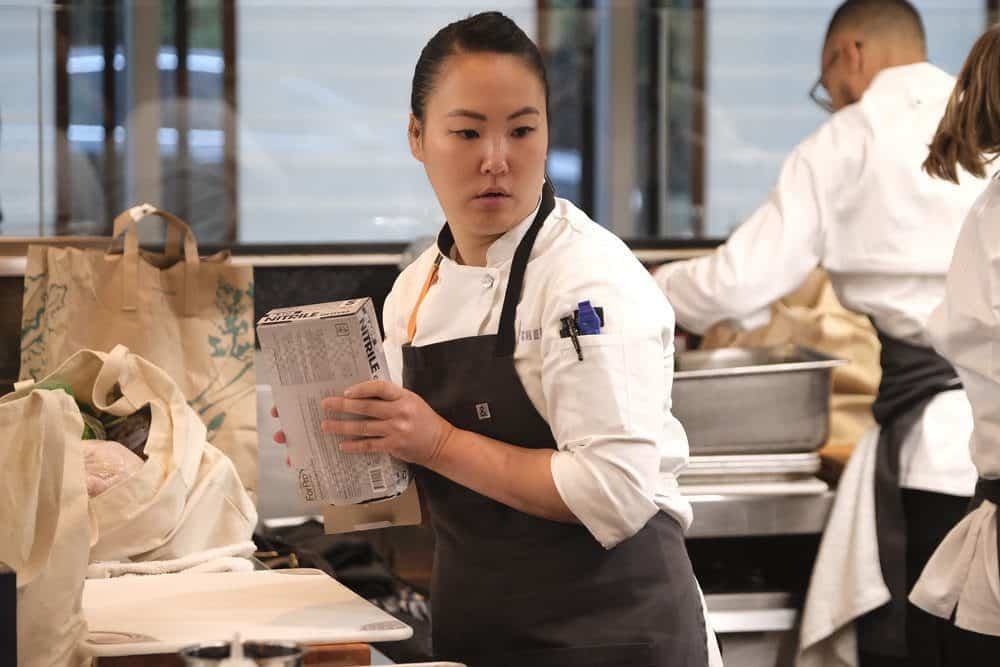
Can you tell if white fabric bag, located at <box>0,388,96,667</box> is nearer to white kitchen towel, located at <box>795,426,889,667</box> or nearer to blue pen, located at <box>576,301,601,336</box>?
blue pen, located at <box>576,301,601,336</box>

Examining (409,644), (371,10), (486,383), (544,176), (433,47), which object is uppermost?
(371,10)

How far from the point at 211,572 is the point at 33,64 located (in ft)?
5.63

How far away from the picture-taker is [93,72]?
339 cm

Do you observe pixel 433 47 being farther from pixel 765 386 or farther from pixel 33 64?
pixel 33 64

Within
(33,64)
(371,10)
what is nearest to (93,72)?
(33,64)

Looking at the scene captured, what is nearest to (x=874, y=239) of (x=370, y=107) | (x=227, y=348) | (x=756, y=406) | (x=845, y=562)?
(x=756, y=406)

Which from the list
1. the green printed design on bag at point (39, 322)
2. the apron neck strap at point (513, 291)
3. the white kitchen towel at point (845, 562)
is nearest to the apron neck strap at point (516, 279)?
the apron neck strap at point (513, 291)

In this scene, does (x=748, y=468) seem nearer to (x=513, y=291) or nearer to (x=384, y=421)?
(x=513, y=291)

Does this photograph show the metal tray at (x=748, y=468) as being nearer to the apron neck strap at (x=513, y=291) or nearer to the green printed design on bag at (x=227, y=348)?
the green printed design on bag at (x=227, y=348)

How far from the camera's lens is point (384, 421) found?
129 centimetres

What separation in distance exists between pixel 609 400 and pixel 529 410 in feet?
0.44

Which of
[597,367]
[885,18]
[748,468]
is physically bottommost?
[748,468]

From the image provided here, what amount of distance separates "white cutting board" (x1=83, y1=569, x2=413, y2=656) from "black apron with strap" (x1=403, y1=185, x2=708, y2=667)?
15 centimetres

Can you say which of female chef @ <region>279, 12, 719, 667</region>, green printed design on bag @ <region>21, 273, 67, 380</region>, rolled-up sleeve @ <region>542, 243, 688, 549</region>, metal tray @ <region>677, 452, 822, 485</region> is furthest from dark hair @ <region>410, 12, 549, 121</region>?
metal tray @ <region>677, 452, 822, 485</region>
